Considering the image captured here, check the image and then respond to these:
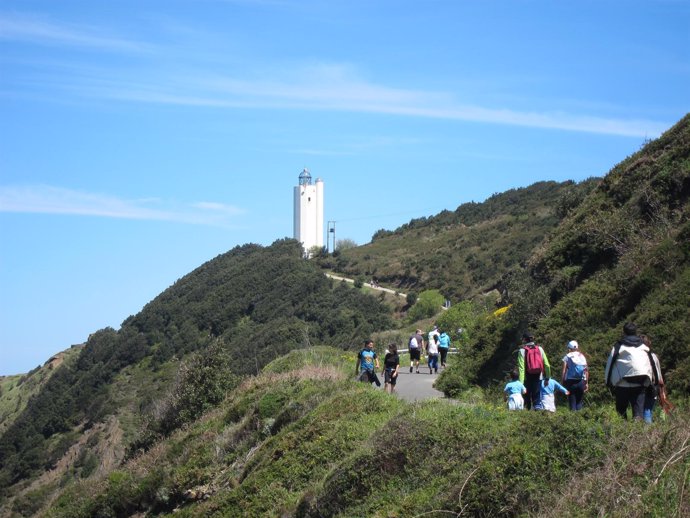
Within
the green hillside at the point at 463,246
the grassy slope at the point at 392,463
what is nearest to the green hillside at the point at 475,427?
the grassy slope at the point at 392,463

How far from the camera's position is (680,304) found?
13922mm

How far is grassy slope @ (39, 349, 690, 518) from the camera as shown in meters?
6.88

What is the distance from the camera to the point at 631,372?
383 inches

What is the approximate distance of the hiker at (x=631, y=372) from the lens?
31.9ft

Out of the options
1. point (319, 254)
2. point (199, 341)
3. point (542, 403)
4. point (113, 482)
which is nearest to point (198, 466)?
point (113, 482)

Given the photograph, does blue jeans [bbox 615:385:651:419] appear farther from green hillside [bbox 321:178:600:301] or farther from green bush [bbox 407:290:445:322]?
green bush [bbox 407:290:445:322]

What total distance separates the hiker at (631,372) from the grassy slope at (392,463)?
123cm

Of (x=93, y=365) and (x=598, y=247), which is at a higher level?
(x=598, y=247)

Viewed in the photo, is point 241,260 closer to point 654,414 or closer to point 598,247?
point 598,247

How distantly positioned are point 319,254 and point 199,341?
32.1 m

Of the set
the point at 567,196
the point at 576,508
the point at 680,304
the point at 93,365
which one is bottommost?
the point at 93,365

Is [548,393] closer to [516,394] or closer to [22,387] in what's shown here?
[516,394]

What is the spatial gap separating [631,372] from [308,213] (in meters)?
93.7

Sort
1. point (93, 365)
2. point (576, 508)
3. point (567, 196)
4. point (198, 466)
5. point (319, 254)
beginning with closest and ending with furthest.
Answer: point (576, 508) < point (198, 466) < point (567, 196) < point (93, 365) < point (319, 254)
